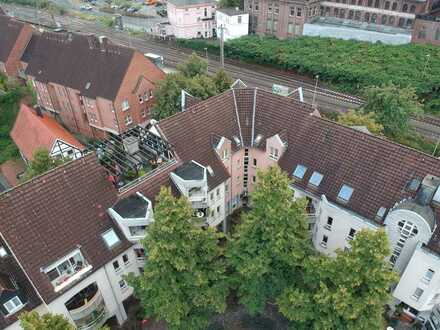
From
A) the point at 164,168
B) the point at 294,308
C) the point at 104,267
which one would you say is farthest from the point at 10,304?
the point at 294,308

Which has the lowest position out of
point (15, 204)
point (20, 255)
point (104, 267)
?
point (104, 267)

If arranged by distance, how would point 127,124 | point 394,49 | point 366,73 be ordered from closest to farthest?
point 127,124, point 366,73, point 394,49

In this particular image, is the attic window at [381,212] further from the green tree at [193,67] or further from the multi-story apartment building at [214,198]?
the green tree at [193,67]

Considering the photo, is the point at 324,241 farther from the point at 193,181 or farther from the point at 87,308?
the point at 87,308

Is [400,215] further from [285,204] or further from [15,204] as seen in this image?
[15,204]

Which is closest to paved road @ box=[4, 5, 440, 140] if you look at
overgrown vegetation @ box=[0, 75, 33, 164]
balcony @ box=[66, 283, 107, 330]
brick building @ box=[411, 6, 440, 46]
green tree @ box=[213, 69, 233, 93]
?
green tree @ box=[213, 69, 233, 93]

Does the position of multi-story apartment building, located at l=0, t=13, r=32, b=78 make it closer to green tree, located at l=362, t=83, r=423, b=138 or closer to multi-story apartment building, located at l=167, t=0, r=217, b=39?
multi-story apartment building, located at l=167, t=0, r=217, b=39

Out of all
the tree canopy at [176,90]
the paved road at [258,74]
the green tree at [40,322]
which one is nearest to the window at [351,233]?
the green tree at [40,322]
